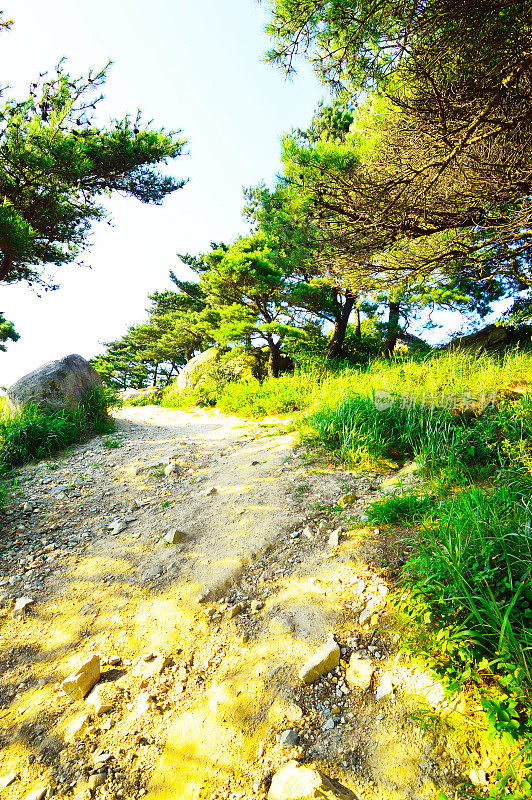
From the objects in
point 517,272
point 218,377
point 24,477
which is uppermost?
point 517,272

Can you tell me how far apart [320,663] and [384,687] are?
0.32 metres

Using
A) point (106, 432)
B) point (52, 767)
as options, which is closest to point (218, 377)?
point (106, 432)

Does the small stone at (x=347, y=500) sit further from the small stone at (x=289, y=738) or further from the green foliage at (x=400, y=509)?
the small stone at (x=289, y=738)

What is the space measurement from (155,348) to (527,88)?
18.8 metres

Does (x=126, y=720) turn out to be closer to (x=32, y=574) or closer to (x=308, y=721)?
(x=308, y=721)

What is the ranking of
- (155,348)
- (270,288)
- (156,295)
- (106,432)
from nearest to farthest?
→ (106,432) < (270,288) < (156,295) < (155,348)

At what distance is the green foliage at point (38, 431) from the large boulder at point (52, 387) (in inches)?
7.5

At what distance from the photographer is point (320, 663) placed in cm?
183

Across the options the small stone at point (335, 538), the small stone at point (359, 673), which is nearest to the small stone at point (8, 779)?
the small stone at point (359, 673)

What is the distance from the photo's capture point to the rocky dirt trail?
1.51 m

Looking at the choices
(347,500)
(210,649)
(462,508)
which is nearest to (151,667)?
(210,649)

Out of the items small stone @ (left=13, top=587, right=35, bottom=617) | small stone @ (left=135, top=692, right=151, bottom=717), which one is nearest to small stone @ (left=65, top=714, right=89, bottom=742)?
small stone @ (left=135, top=692, right=151, bottom=717)

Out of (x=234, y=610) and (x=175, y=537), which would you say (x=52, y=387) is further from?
(x=234, y=610)

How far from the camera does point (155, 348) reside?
1995cm
